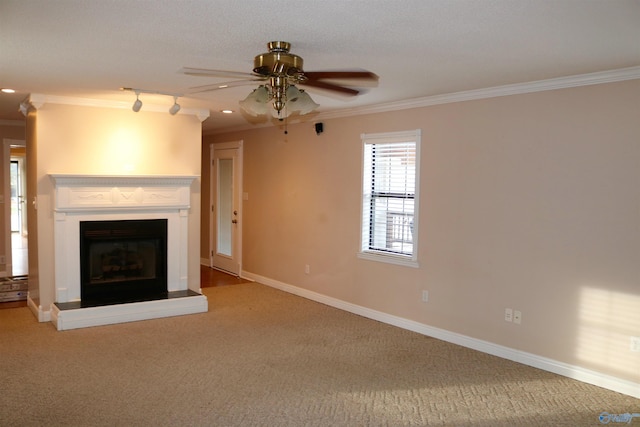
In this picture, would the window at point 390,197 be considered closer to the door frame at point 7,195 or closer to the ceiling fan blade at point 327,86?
the ceiling fan blade at point 327,86

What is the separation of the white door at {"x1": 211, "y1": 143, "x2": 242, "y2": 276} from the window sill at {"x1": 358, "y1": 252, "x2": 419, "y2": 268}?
9.24 feet

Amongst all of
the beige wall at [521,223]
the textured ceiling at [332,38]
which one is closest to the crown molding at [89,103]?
the textured ceiling at [332,38]

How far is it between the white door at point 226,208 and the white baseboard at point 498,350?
198cm

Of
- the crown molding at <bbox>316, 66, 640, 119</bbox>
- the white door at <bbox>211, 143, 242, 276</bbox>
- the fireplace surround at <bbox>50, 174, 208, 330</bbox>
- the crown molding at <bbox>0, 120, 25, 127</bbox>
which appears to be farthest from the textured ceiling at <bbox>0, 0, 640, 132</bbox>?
the crown molding at <bbox>0, 120, 25, 127</bbox>

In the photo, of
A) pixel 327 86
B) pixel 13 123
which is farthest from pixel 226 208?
pixel 327 86

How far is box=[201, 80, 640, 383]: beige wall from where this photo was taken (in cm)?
374

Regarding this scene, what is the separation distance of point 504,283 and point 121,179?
160 inches

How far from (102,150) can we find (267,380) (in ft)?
10.7

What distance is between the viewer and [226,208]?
27.1ft

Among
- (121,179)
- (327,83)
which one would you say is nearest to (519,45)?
(327,83)

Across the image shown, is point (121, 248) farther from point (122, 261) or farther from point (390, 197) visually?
point (390, 197)

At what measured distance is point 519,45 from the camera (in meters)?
3.05

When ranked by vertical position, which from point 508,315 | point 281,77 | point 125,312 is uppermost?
point 281,77

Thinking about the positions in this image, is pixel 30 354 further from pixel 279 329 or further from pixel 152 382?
pixel 279 329
